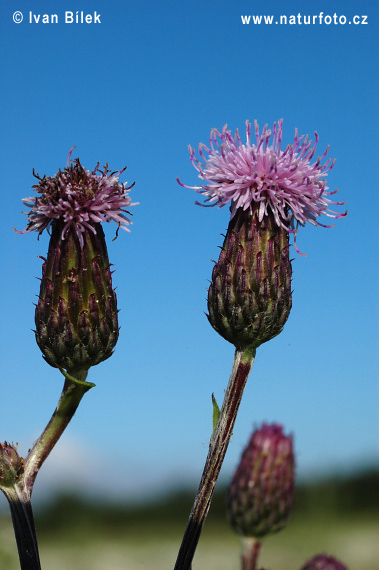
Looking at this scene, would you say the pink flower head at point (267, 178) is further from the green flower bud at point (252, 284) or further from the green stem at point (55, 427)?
the green stem at point (55, 427)

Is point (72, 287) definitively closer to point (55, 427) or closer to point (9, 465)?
point (55, 427)

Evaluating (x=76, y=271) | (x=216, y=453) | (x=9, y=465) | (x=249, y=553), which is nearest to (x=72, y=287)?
(x=76, y=271)

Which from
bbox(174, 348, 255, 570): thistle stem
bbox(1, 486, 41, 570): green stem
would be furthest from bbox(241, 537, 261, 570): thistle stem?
bbox(1, 486, 41, 570): green stem

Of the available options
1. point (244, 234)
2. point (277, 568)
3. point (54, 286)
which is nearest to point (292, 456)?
point (244, 234)

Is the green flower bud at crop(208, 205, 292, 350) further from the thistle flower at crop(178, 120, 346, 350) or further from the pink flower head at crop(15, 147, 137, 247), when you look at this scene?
the pink flower head at crop(15, 147, 137, 247)

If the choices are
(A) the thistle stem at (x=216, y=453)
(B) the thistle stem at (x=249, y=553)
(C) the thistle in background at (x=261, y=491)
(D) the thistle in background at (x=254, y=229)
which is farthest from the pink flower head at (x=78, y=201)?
(B) the thistle stem at (x=249, y=553)

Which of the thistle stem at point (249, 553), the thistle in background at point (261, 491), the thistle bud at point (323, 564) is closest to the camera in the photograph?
the thistle bud at point (323, 564)

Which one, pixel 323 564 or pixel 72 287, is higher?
pixel 72 287
